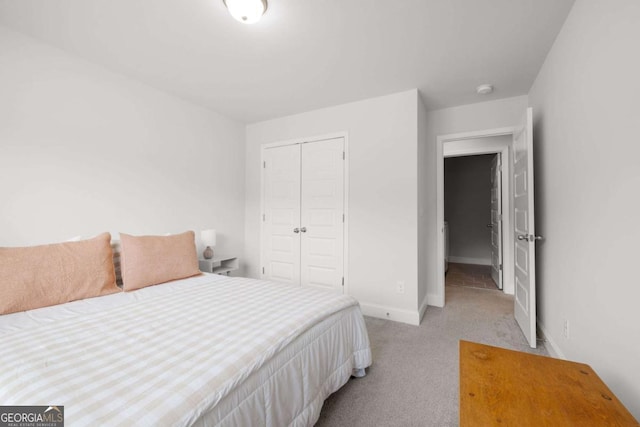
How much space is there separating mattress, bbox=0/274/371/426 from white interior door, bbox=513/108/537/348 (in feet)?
5.06

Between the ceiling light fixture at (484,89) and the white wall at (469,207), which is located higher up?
the ceiling light fixture at (484,89)

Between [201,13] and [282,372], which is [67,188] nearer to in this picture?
[201,13]

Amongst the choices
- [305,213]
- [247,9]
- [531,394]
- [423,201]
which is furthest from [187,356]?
[423,201]

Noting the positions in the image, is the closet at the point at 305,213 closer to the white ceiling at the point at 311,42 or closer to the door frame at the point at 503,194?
the white ceiling at the point at 311,42

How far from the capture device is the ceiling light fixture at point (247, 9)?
167 cm

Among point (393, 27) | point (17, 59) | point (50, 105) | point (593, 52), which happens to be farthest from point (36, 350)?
point (593, 52)

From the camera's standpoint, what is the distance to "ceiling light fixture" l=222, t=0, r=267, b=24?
167 centimetres

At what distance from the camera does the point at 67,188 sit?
2.27 m

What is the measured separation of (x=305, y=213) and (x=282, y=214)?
37 centimetres

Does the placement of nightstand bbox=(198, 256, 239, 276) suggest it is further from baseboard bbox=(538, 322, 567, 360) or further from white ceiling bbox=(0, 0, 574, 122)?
baseboard bbox=(538, 322, 567, 360)

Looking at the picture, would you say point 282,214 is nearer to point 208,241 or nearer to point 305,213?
point 305,213

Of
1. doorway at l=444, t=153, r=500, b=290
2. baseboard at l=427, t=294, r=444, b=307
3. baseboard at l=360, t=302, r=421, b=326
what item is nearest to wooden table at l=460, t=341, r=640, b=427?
baseboard at l=360, t=302, r=421, b=326

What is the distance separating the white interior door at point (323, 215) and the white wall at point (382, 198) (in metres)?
0.15

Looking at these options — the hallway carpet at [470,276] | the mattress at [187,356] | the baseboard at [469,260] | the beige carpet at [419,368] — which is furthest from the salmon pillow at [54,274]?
the baseboard at [469,260]
